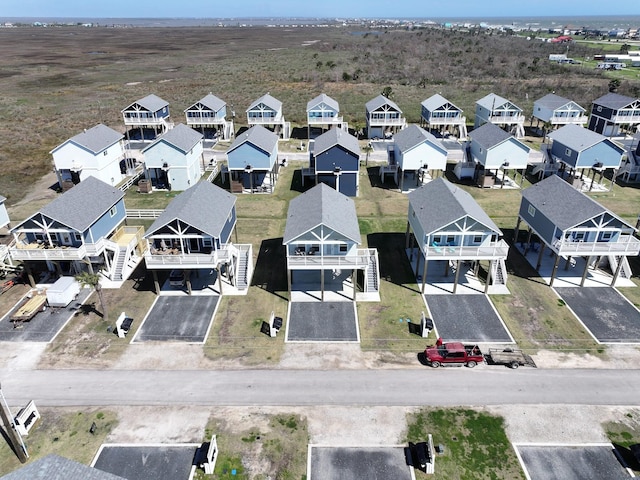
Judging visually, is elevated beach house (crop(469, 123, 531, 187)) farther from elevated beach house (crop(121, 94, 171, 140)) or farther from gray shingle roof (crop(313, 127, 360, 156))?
elevated beach house (crop(121, 94, 171, 140))

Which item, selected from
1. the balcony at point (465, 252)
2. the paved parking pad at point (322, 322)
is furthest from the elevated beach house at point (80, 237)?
the balcony at point (465, 252)

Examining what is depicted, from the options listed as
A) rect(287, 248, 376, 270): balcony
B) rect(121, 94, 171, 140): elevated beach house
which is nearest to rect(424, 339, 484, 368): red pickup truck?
rect(287, 248, 376, 270): balcony

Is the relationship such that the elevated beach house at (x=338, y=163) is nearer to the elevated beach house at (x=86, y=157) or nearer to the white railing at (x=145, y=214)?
the white railing at (x=145, y=214)

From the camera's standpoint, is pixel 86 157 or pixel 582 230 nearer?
pixel 582 230

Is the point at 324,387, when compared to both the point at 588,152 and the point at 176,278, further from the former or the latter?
the point at 588,152

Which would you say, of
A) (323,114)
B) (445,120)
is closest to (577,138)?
(445,120)

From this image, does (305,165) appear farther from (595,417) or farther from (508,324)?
(595,417)
